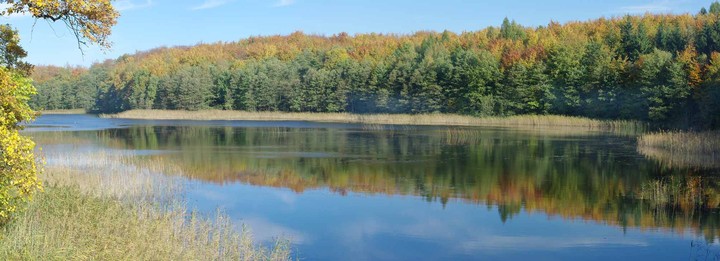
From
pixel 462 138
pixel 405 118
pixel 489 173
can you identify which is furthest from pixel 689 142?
pixel 405 118

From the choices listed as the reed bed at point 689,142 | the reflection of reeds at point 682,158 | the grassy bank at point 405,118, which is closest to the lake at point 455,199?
the reflection of reeds at point 682,158

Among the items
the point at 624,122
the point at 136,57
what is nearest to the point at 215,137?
the point at 624,122

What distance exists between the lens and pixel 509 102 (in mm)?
61562

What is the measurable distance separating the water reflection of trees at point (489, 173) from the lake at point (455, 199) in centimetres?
5

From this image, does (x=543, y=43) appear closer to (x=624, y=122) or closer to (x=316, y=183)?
(x=624, y=122)

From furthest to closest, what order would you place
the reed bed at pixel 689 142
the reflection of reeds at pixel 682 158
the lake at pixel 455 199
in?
the reed bed at pixel 689 142, the reflection of reeds at pixel 682 158, the lake at pixel 455 199

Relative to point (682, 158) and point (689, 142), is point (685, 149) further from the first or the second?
point (682, 158)

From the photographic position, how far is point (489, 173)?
22562mm

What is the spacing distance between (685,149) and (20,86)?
26.1m

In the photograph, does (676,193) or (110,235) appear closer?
(110,235)

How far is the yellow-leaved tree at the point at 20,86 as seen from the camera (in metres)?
7.50

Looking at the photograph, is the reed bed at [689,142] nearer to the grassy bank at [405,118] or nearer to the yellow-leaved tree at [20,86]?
the grassy bank at [405,118]

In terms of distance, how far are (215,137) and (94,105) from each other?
70452 mm

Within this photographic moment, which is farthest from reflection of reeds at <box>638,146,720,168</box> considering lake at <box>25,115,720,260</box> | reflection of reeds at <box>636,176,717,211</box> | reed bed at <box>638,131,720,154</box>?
reflection of reeds at <box>636,176,717,211</box>
